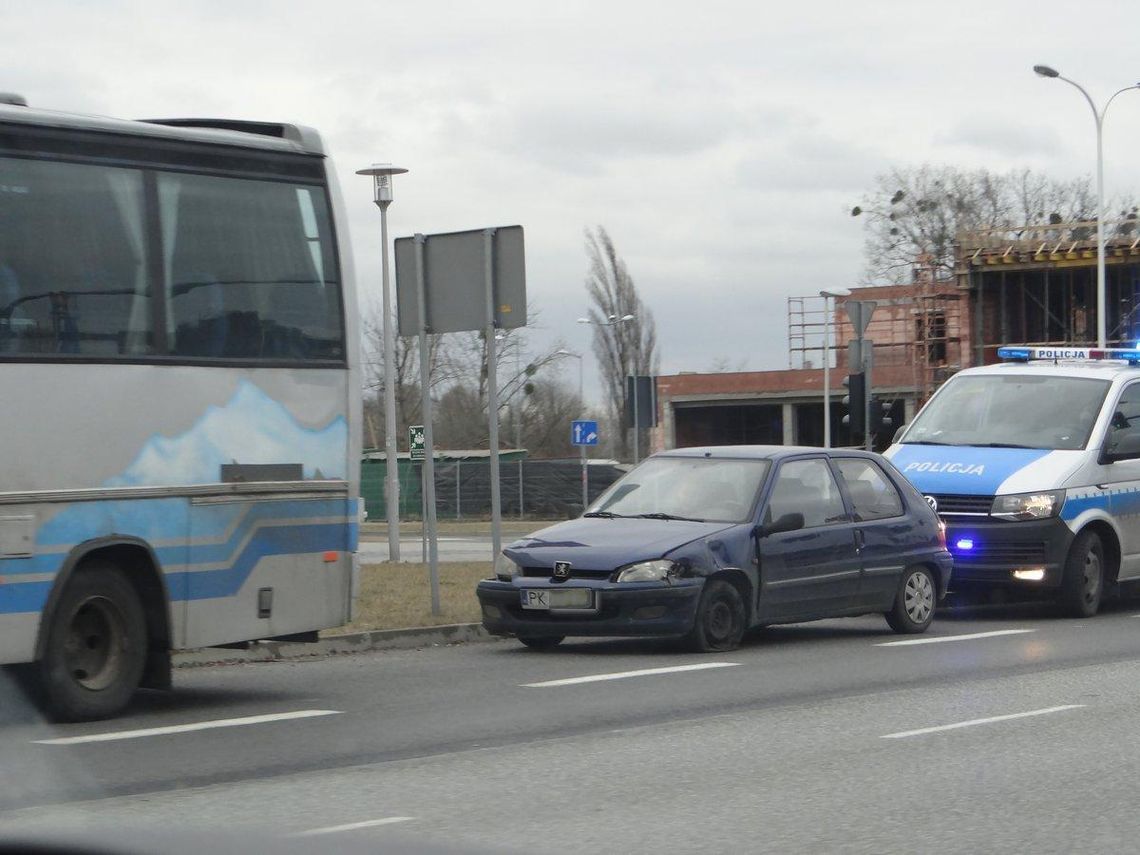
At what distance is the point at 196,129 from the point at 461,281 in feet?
17.6

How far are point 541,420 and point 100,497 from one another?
77.4 m

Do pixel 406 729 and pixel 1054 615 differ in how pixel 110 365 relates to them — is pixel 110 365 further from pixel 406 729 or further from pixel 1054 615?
pixel 1054 615

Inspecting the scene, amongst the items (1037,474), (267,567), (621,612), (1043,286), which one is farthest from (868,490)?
(1043,286)

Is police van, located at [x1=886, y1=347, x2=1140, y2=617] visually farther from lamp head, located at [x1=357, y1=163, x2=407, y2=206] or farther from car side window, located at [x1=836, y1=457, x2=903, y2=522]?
lamp head, located at [x1=357, y1=163, x2=407, y2=206]

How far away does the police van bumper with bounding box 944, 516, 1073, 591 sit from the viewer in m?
16.5

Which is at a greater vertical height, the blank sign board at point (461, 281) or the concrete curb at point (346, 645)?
the blank sign board at point (461, 281)

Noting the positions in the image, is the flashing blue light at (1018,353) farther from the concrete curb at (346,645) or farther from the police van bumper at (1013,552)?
the concrete curb at (346,645)

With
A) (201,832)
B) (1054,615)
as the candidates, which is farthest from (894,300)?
(201,832)

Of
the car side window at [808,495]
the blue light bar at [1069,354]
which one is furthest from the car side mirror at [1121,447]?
the car side window at [808,495]

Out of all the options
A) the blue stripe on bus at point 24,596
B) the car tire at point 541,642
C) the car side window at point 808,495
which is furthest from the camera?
the car side window at point 808,495

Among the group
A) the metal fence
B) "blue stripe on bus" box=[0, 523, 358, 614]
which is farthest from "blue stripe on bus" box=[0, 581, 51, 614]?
the metal fence

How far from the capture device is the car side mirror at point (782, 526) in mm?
13617

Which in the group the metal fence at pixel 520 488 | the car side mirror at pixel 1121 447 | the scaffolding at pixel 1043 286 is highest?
the scaffolding at pixel 1043 286

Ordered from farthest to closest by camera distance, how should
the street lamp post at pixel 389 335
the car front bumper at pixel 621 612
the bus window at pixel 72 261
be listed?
the street lamp post at pixel 389 335
the car front bumper at pixel 621 612
the bus window at pixel 72 261
